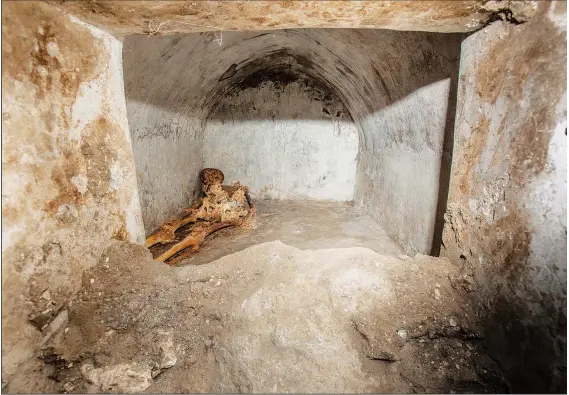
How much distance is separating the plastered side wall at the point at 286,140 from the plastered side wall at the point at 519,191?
465 centimetres

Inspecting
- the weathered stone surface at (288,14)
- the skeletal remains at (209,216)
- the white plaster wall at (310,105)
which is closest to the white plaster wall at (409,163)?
the white plaster wall at (310,105)

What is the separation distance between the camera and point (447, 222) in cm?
204

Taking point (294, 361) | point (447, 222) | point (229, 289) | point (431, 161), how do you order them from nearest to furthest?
point (294, 361) → point (229, 289) → point (447, 222) → point (431, 161)

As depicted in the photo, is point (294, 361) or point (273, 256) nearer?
point (294, 361)

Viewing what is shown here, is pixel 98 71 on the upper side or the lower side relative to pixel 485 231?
upper

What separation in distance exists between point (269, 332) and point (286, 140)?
537 centimetres

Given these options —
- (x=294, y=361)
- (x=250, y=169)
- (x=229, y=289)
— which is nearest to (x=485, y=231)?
(x=294, y=361)

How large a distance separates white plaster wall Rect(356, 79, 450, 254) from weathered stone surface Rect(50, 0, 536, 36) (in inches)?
35.8

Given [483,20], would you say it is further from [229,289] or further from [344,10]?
[229,289]

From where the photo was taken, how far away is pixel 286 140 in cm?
664

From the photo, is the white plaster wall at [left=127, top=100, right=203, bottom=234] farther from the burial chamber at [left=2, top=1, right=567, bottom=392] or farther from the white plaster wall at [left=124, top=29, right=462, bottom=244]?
the burial chamber at [left=2, top=1, right=567, bottom=392]

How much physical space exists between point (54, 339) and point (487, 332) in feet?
7.39

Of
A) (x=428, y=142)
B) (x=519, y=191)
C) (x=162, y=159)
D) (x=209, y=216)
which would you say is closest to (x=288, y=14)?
(x=519, y=191)

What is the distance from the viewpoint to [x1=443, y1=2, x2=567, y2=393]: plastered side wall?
125 cm
